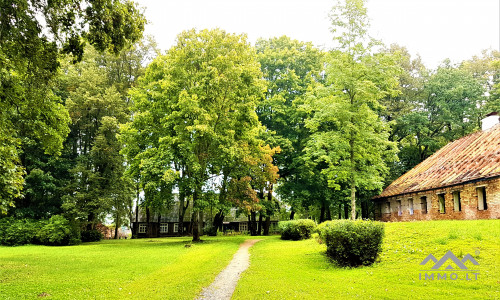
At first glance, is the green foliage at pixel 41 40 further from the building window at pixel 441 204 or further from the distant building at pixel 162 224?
the distant building at pixel 162 224

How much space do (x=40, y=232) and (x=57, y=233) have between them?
1708 mm

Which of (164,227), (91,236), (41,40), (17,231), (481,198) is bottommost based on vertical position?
(164,227)

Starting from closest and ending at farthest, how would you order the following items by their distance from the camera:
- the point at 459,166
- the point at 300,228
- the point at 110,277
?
the point at 110,277 → the point at 459,166 → the point at 300,228

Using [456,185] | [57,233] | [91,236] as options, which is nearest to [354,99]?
[456,185]

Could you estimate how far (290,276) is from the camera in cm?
1095

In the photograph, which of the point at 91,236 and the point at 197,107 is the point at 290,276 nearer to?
the point at 197,107

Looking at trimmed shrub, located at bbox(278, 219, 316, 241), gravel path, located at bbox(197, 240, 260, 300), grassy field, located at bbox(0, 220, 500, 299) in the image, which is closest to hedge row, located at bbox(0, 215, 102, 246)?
grassy field, located at bbox(0, 220, 500, 299)

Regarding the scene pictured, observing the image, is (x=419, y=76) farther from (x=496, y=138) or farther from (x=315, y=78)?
(x=496, y=138)

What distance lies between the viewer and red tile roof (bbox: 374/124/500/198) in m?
20.3

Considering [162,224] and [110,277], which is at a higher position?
[110,277]

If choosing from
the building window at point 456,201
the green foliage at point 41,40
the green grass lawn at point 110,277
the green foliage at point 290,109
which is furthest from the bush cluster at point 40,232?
the building window at point 456,201

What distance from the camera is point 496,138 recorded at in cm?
2250

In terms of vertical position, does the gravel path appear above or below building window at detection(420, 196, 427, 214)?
below
